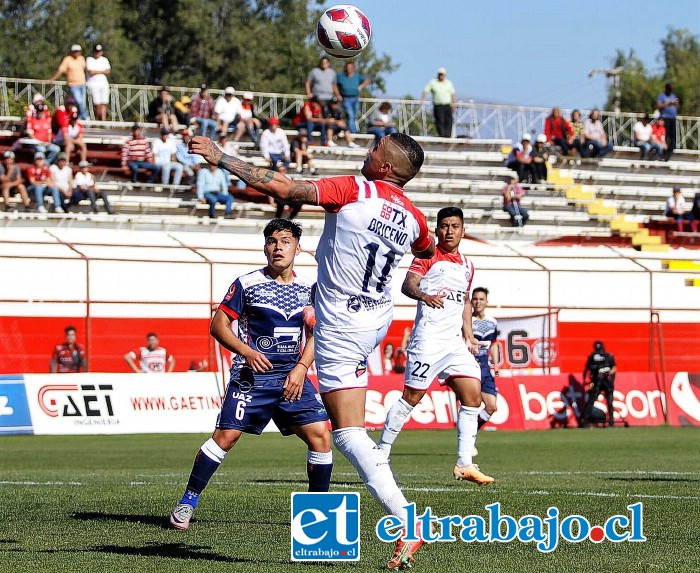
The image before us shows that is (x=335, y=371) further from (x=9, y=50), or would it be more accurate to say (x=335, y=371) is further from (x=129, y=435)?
(x=9, y=50)

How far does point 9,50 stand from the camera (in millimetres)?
60812

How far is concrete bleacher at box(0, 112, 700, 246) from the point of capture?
30.9 meters

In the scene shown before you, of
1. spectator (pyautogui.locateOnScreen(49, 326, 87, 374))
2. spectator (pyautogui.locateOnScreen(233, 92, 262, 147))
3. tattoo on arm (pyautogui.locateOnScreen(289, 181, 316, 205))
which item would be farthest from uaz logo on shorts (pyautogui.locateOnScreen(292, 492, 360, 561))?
spectator (pyautogui.locateOnScreen(233, 92, 262, 147))

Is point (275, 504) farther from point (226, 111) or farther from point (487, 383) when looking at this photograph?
point (226, 111)

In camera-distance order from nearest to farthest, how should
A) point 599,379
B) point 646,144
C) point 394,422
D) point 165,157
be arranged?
point 394,422
point 599,379
point 165,157
point 646,144

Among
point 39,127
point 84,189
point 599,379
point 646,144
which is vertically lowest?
point 599,379

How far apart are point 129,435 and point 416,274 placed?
39.0 ft

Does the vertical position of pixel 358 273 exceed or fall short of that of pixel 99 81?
it falls short

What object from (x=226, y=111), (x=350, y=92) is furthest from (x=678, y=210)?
(x=226, y=111)

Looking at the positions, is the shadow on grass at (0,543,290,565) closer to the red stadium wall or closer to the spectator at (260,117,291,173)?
the red stadium wall

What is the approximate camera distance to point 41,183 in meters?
28.7

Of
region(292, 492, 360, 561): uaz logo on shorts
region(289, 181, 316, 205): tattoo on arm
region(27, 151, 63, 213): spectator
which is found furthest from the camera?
region(27, 151, 63, 213): spectator

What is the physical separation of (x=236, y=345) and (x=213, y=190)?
22079 millimetres

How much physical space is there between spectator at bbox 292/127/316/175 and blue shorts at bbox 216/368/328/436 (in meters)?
24.3
